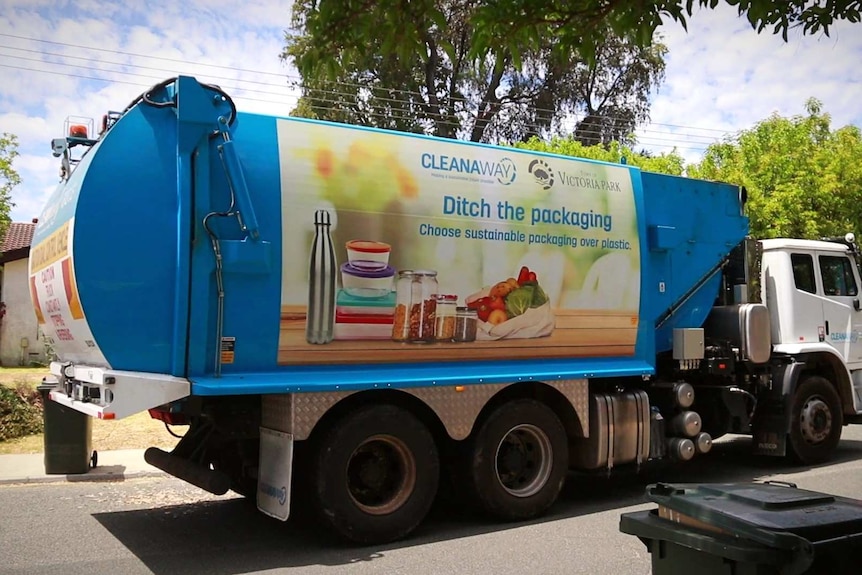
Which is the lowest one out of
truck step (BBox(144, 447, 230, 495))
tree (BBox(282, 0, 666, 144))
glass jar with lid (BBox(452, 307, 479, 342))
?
truck step (BBox(144, 447, 230, 495))

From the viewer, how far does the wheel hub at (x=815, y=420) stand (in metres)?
9.77

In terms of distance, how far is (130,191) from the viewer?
19.2 feet

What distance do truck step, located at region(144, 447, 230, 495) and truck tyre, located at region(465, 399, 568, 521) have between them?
211 cm

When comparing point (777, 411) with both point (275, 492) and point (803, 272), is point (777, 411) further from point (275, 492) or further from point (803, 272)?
point (275, 492)

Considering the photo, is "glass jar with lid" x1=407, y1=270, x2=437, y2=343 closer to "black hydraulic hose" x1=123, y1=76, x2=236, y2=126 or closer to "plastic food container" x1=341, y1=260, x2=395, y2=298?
"plastic food container" x1=341, y1=260, x2=395, y2=298

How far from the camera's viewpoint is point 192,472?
21.5ft

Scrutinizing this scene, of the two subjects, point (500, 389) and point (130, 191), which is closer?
point (130, 191)

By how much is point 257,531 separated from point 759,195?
52.4 ft

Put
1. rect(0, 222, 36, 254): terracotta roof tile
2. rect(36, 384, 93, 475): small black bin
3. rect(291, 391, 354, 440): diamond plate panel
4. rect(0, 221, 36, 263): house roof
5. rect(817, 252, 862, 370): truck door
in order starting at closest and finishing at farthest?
rect(291, 391, 354, 440): diamond plate panel → rect(36, 384, 93, 475): small black bin → rect(817, 252, 862, 370): truck door → rect(0, 221, 36, 263): house roof → rect(0, 222, 36, 254): terracotta roof tile

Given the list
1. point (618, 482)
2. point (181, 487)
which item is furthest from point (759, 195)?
point (181, 487)

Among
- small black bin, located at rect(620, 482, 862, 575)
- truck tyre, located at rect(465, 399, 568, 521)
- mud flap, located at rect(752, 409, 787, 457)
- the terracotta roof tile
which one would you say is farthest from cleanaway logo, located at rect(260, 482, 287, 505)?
the terracotta roof tile

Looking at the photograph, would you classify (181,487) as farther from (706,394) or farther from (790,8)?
(790,8)

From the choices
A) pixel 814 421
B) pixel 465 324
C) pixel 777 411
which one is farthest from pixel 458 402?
pixel 814 421

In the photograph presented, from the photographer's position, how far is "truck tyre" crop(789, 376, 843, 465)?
9695mm
